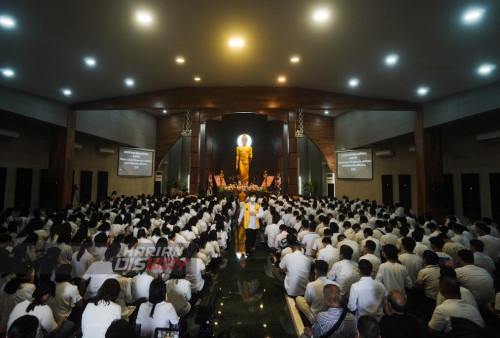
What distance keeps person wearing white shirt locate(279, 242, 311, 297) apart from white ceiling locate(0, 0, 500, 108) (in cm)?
435

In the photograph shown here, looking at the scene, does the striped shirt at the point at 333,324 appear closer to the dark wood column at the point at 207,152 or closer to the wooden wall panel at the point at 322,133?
the dark wood column at the point at 207,152

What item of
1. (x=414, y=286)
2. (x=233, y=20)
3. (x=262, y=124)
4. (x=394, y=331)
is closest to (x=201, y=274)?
(x=394, y=331)

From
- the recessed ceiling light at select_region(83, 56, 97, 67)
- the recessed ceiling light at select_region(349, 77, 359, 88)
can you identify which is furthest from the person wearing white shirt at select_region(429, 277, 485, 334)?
the recessed ceiling light at select_region(83, 56, 97, 67)

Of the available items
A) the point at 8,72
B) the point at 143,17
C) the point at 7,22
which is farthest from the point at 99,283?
the point at 8,72

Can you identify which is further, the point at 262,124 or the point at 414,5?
the point at 262,124

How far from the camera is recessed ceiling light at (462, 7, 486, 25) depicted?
4.35 meters

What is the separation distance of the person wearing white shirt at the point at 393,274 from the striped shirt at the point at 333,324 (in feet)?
3.79

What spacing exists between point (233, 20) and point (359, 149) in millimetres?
11413

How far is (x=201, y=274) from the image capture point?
376 cm

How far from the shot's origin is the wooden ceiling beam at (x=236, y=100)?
31.9 feet

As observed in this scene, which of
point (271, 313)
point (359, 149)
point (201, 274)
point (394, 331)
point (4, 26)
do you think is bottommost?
point (271, 313)

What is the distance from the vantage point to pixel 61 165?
9.59 m

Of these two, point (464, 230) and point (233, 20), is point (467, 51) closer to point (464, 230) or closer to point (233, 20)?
point (464, 230)

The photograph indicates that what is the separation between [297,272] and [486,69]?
695 centimetres
